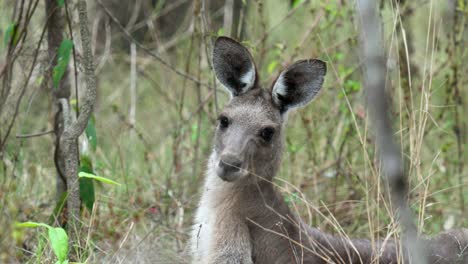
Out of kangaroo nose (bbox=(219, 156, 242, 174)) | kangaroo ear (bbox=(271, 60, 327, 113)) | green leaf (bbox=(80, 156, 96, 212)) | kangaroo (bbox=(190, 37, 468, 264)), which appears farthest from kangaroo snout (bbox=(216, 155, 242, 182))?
green leaf (bbox=(80, 156, 96, 212))

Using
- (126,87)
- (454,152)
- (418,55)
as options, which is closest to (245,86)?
(454,152)

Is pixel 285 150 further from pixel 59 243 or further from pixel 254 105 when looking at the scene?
pixel 59 243

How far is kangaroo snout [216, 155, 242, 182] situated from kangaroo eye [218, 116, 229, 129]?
0.34 m

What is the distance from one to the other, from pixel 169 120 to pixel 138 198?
211cm

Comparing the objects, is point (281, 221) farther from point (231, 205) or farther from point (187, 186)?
point (187, 186)

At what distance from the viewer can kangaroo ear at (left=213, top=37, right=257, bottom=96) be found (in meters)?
4.35

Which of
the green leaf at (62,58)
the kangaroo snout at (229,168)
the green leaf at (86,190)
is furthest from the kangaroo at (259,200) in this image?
the green leaf at (62,58)

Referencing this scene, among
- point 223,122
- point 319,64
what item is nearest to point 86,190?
point 223,122

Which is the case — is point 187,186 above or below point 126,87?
below

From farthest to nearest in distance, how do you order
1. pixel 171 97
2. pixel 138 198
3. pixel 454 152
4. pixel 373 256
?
pixel 171 97 → pixel 454 152 → pixel 138 198 → pixel 373 256

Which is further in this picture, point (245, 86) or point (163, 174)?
point (163, 174)

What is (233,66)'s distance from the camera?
4.43 m

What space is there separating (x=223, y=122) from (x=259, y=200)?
47 cm

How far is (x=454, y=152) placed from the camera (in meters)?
6.72
